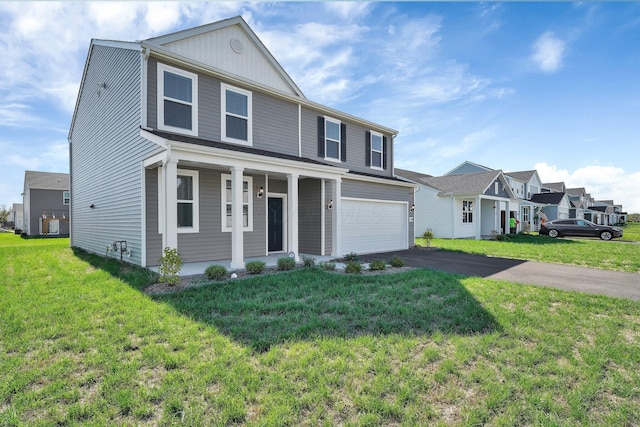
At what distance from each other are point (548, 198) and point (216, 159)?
38.6 metres

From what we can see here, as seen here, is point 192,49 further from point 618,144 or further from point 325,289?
point 618,144

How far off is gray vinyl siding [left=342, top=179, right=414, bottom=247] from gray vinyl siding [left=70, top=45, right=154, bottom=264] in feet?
22.4

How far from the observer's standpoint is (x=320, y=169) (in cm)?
1007

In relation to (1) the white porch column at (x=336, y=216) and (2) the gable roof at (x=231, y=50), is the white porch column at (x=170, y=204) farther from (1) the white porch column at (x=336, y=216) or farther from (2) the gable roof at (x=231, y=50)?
(1) the white porch column at (x=336, y=216)

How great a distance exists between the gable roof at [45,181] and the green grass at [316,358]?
104ft

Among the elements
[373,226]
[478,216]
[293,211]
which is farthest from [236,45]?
[478,216]

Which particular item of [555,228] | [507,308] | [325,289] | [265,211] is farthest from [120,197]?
[555,228]

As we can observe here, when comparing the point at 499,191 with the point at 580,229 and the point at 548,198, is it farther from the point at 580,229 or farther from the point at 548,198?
the point at 548,198

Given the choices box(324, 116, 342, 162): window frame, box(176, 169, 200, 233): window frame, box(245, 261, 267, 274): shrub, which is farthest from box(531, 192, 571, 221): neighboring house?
box(176, 169, 200, 233): window frame

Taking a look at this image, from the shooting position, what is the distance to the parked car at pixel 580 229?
1992 centimetres

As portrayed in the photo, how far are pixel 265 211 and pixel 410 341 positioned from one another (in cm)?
765

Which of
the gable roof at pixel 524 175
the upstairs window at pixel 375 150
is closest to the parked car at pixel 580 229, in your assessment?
the gable roof at pixel 524 175

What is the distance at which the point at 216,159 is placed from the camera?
7.57 meters

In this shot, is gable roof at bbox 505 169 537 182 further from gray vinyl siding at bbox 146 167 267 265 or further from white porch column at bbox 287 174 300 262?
gray vinyl siding at bbox 146 167 267 265
